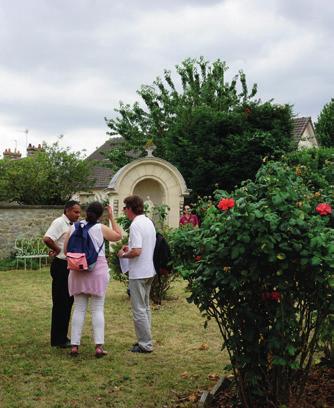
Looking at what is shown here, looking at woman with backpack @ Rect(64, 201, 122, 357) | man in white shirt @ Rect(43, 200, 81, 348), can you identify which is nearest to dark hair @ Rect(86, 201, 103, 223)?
woman with backpack @ Rect(64, 201, 122, 357)

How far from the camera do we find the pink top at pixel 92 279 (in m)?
5.56

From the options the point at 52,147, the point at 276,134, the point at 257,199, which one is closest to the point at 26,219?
the point at 52,147

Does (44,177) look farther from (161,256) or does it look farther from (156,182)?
(161,256)

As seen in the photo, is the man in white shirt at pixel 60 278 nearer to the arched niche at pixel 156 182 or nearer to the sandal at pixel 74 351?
the sandal at pixel 74 351

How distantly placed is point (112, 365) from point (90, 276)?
95 cm

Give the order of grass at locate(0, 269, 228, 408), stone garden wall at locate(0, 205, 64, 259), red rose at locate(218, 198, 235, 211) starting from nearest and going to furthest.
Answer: red rose at locate(218, 198, 235, 211)
grass at locate(0, 269, 228, 408)
stone garden wall at locate(0, 205, 64, 259)

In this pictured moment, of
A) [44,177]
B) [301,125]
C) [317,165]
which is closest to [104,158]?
[301,125]

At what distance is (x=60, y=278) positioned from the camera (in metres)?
6.00

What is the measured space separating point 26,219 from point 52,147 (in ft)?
13.2

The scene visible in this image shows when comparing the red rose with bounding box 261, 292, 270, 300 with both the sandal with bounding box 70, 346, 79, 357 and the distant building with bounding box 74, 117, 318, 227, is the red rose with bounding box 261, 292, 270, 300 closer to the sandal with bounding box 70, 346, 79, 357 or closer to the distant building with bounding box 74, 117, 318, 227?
the sandal with bounding box 70, 346, 79, 357

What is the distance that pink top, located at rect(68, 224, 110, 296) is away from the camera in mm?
5562

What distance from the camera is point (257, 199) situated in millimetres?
3564

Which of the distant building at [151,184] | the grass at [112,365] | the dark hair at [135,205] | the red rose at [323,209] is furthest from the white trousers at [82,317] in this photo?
the distant building at [151,184]

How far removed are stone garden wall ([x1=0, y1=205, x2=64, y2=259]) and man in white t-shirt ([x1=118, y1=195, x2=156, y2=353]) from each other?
11178 millimetres
